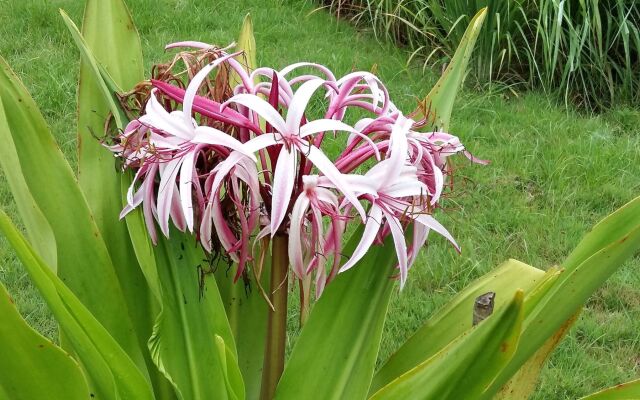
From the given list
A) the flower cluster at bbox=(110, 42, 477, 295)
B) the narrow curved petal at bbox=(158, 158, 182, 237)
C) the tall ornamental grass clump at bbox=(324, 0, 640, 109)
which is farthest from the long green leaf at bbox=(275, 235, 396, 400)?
the tall ornamental grass clump at bbox=(324, 0, 640, 109)

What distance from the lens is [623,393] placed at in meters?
1.32

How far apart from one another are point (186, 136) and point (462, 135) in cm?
328

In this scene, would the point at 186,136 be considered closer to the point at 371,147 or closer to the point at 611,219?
the point at 371,147

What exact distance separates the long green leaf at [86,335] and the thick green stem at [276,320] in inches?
7.4

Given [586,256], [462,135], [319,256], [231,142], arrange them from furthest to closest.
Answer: [462,135] < [586,256] < [319,256] < [231,142]

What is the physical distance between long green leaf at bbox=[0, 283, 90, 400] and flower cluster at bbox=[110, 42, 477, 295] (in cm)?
21

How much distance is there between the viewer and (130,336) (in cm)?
138

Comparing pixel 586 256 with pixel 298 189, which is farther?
pixel 586 256

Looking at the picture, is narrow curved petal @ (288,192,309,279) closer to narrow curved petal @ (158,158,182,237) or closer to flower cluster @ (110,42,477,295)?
flower cluster @ (110,42,477,295)

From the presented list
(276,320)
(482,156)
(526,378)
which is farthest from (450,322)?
(482,156)

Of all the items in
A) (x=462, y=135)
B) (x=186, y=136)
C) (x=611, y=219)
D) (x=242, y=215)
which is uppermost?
(x=186, y=136)

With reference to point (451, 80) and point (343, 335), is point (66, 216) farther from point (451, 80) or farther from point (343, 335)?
point (451, 80)

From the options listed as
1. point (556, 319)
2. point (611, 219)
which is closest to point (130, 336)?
point (556, 319)

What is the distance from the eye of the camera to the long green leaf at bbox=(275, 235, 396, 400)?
1260mm
